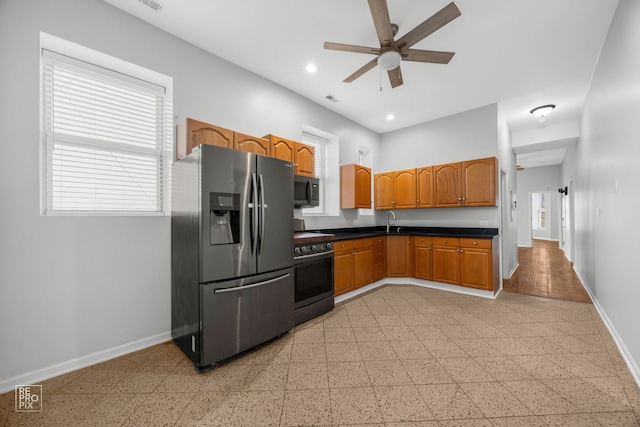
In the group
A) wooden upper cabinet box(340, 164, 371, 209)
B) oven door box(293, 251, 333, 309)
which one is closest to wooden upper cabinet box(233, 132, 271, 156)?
oven door box(293, 251, 333, 309)

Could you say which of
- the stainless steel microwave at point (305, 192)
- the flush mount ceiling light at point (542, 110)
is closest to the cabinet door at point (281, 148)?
the stainless steel microwave at point (305, 192)

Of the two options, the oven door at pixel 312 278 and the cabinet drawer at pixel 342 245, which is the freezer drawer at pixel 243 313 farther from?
the cabinet drawer at pixel 342 245

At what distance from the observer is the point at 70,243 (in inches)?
82.6

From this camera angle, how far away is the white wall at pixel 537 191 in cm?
965

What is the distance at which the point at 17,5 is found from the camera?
192 cm

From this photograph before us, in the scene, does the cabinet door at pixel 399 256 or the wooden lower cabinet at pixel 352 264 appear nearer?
the wooden lower cabinet at pixel 352 264

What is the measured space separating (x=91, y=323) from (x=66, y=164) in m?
1.37

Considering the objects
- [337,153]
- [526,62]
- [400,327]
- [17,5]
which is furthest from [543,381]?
[17,5]

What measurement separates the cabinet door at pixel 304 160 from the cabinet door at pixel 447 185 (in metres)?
2.44

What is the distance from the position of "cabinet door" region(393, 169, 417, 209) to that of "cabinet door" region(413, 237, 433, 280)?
738 millimetres

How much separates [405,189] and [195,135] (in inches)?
152

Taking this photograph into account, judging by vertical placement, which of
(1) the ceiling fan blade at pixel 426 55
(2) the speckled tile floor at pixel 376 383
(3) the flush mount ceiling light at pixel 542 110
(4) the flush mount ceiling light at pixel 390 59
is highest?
(3) the flush mount ceiling light at pixel 542 110

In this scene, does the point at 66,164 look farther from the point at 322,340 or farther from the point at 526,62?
the point at 526,62

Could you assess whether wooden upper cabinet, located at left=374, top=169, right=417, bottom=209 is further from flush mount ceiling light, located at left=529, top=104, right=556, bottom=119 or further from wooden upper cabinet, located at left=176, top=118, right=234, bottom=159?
wooden upper cabinet, located at left=176, top=118, right=234, bottom=159
